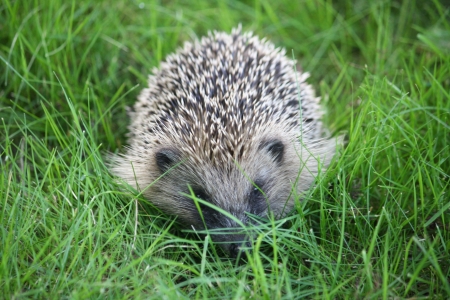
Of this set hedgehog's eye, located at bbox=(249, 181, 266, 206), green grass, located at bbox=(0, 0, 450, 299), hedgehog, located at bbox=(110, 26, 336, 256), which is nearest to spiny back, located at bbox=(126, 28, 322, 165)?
hedgehog, located at bbox=(110, 26, 336, 256)

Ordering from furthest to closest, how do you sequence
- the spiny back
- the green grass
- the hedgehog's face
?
the spiny back → the hedgehog's face → the green grass

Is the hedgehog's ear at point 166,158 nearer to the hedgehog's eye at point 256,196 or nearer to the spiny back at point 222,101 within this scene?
the spiny back at point 222,101

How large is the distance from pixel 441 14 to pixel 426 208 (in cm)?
168

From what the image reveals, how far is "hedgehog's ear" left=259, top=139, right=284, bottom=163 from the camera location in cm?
272

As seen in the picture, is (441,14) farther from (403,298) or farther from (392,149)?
(403,298)

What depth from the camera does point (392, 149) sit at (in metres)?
2.80

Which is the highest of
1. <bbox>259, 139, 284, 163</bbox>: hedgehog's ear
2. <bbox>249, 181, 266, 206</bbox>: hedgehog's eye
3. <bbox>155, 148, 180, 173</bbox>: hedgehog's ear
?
<bbox>259, 139, 284, 163</bbox>: hedgehog's ear

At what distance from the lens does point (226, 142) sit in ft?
8.53

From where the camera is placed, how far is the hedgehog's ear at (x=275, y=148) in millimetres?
2717

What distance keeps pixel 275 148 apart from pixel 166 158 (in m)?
0.57

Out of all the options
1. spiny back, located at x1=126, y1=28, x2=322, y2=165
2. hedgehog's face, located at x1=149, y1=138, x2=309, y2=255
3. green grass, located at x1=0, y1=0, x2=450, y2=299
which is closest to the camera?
green grass, located at x1=0, y1=0, x2=450, y2=299

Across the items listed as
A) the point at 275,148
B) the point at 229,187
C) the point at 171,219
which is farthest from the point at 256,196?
the point at 171,219

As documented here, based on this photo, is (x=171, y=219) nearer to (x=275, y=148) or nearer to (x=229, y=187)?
(x=229, y=187)

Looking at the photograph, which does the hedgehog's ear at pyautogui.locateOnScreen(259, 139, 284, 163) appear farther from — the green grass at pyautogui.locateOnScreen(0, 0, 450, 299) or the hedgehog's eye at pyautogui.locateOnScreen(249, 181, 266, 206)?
→ the green grass at pyautogui.locateOnScreen(0, 0, 450, 299)
